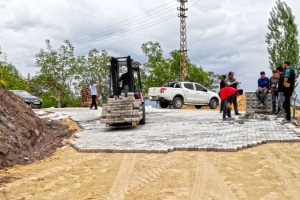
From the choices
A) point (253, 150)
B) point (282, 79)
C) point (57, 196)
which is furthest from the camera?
Result: point (282, 79)

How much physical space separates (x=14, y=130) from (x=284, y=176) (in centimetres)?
705

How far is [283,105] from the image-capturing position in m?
12.5

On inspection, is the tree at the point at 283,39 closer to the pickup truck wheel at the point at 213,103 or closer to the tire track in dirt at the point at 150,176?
the pickup truck wheel at the point at 213,103

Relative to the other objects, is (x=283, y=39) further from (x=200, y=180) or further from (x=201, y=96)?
(x=200, y=180)

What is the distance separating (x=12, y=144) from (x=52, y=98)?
1373 inches

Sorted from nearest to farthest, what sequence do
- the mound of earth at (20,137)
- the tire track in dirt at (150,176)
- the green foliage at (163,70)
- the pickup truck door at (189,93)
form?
1. the tire track in dirt at (150,176)
2. the mound of earth at (20,137)
3. the pickup truck door at (189,93)
4. the green foliage at (163,70)

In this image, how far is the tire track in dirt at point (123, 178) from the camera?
219 inches

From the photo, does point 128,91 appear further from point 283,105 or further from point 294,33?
point 294,33

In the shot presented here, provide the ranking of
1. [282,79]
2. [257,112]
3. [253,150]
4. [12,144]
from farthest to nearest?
[257,112] → [282,79] → [12,144] → [253,150]

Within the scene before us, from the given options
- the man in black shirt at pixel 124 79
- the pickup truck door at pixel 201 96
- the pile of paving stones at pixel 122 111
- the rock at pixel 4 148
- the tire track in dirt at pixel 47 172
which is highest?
the man in black shirt at pixel 124 79

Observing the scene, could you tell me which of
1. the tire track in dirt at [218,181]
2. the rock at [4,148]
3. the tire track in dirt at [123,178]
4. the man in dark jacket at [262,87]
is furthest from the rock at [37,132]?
the man in dark jacket at [262,87]

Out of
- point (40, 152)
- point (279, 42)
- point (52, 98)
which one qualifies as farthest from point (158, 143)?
point (52, 98)

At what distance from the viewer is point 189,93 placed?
23.7 meters

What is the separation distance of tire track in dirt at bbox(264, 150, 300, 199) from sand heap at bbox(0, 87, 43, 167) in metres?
5.31
